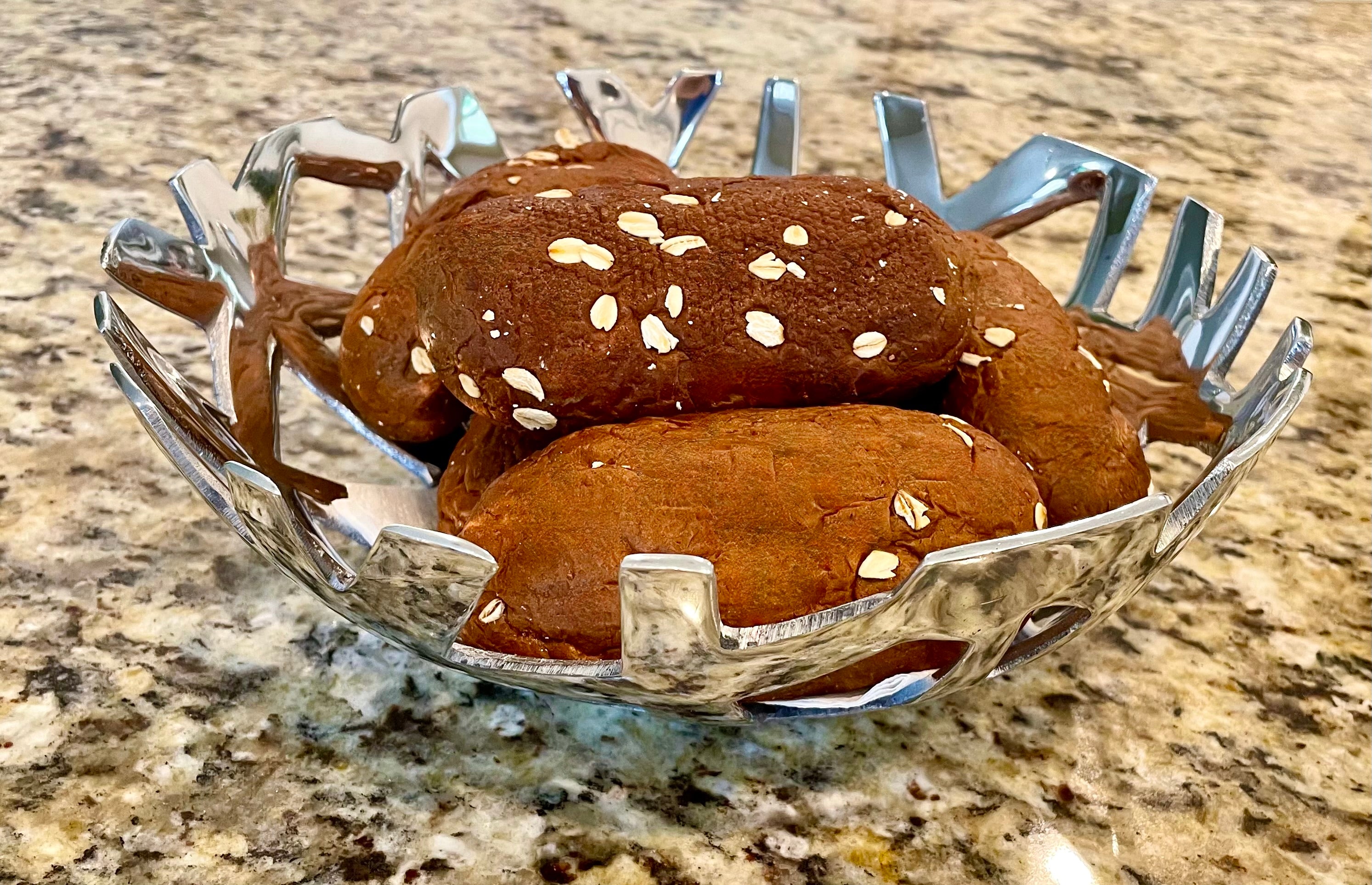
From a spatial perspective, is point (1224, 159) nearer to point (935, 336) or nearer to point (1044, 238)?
point (1044, 238)

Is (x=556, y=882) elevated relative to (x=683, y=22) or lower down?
lower down

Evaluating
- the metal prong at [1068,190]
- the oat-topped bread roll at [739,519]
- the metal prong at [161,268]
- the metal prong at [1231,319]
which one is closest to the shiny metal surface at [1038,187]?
the metal prong at [1068,190]

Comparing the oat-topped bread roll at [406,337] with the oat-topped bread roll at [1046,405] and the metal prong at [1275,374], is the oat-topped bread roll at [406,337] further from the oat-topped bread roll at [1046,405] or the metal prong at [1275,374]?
the metal prong at [1275,374]

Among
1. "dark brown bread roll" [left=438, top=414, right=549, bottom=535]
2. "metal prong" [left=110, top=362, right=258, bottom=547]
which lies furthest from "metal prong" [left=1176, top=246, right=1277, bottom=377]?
"metal prong" [left=110, top=362, right=258, bottom=547]

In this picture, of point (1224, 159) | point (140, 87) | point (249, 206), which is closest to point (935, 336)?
point (249, 206)

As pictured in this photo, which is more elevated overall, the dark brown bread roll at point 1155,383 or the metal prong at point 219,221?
the metal prong at point 219,221

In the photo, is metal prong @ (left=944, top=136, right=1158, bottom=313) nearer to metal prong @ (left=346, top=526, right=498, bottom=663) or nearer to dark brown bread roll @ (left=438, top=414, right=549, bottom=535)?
dark brown bread roll @ (left=438, top=414, right=549, bottom=535)
